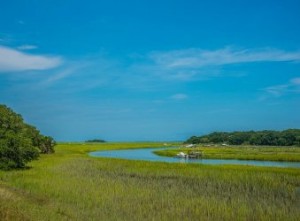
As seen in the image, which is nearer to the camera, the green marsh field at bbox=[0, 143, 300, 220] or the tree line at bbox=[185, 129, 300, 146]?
the green marsh field at bbox=[0, 143, 300, 220]

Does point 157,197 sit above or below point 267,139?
below

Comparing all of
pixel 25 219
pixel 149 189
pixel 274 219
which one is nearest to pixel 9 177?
pixel 149 189

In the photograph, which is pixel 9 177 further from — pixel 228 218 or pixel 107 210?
pixel 228 218

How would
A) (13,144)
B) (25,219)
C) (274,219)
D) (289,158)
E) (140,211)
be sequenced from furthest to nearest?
(289,158) → (13,144) → (140,211) → (274,219) → (25,219)

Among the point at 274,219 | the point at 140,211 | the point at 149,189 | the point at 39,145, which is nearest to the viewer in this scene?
the point at 274,219

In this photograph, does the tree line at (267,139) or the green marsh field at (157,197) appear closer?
the green marsh field at (157,197)

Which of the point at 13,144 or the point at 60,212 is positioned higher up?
the point at 13,144

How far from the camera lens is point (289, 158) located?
48.7 m

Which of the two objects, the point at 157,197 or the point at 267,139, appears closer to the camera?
the point at 157,197

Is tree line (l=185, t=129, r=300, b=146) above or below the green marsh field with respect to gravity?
above

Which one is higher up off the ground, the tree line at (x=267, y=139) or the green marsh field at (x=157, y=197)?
Answer: the tree line at (x=267, y=139)

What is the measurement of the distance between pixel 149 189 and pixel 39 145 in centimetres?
3678

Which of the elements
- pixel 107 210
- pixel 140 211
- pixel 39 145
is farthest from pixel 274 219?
pixel 39 145

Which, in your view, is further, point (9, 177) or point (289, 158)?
point (289, 158)
